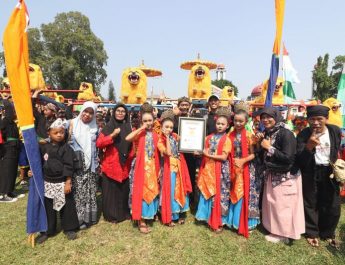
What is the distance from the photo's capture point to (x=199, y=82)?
24.0 feet

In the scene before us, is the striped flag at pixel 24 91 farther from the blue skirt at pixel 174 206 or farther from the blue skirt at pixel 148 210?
the blue skirt at pixel 174 206

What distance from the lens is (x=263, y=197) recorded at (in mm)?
3652

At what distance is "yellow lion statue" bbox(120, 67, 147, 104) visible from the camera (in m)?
6.75

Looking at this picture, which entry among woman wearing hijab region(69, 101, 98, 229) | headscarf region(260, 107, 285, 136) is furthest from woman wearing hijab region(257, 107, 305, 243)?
woman wearing hijab region(69, 101, 98, 229)

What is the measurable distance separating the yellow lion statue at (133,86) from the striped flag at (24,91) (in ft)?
12.0

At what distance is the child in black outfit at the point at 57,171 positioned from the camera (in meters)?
3.38

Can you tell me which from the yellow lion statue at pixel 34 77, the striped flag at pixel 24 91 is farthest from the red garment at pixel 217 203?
the yellow lion statue at pixel 34 77

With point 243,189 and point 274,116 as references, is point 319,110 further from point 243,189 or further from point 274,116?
point 243,189

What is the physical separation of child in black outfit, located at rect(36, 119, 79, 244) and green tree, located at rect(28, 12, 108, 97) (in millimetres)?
27001

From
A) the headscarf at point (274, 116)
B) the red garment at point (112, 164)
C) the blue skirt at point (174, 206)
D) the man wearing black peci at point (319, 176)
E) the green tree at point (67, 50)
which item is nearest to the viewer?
the man wearing black peci at point (319, 176)

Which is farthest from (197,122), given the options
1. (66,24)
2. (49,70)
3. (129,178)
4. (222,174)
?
(66,24)

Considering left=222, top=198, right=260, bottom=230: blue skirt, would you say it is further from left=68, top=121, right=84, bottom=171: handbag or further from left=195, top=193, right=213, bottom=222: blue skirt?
left=68, top=121, right=84, bottom=171: handbag

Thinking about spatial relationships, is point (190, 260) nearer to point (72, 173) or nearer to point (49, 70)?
point (72, 173)

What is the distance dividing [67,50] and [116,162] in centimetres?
2995
